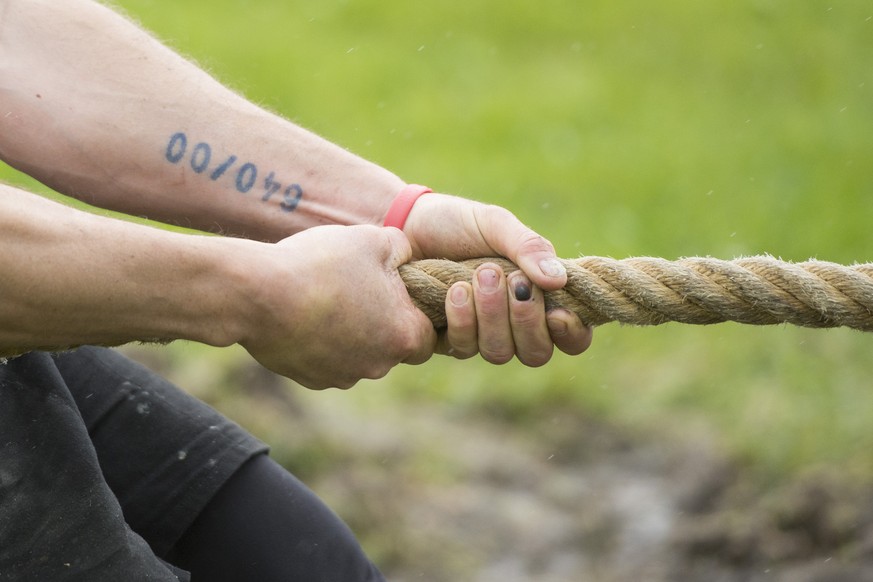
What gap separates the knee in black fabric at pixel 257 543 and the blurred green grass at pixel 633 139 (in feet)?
8.09

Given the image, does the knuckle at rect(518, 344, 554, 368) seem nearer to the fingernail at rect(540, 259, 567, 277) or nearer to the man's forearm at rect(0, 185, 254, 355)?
the fingernail at rect(540, 259, 567, 277)

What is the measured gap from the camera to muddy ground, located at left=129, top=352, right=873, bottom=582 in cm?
356

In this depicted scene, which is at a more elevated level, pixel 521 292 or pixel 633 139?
pixel 633 139

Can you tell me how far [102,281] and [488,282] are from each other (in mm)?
619

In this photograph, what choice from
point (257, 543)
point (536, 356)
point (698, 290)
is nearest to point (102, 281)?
point (257, 543)

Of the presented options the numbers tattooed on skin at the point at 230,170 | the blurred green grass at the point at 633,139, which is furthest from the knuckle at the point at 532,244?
the blurred green grass at the point at 633,139

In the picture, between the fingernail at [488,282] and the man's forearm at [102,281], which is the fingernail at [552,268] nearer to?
the fingernail at [488,282]

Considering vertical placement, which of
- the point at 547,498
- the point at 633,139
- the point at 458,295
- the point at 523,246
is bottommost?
the point at 547,498

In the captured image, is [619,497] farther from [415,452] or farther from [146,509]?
[146,509]

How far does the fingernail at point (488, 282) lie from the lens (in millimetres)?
1788

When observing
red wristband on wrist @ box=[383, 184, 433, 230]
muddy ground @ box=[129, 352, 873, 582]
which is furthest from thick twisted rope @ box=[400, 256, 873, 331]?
muddy ground @ box=[129, 352, 873, 582]

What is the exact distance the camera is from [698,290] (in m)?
1.79

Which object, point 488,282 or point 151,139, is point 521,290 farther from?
point 151,139

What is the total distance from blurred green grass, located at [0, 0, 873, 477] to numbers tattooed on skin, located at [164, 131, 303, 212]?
2489 millimetres
